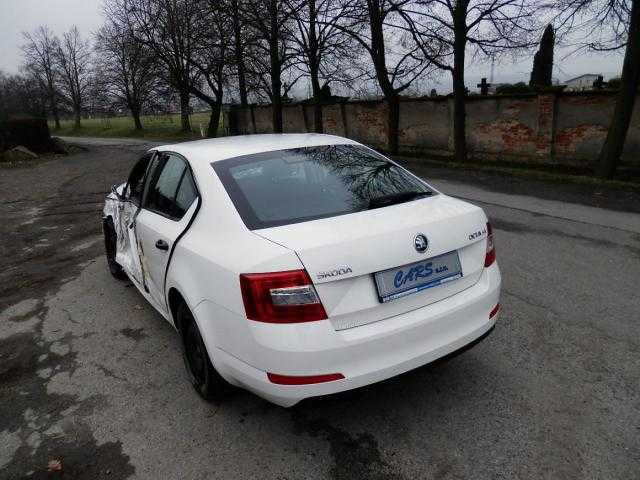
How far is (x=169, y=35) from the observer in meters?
32.2

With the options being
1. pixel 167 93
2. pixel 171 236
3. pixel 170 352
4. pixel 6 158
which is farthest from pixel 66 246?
pixel 167 93

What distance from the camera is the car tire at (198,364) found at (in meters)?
2.93

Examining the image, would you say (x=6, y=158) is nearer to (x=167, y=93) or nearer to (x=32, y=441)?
(x=167, y=93)

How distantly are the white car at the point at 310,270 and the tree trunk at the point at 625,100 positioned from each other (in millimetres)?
9402

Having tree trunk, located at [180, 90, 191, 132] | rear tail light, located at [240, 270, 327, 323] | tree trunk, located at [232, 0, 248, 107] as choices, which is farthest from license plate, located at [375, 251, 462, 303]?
tree trunk, located at [180, 90, 191, 132]

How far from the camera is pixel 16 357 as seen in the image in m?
3.99

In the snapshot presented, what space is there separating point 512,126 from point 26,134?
2256cm

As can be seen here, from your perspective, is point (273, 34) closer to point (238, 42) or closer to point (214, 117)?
point (238, 42)

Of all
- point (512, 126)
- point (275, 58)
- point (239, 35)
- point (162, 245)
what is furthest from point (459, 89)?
point (162, 245)

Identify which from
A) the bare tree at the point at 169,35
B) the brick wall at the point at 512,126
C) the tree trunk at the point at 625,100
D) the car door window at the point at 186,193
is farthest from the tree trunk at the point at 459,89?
the bare tree at the point at 169,35

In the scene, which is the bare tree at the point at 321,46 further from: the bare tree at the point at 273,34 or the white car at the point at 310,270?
the white car at the point at 310,270

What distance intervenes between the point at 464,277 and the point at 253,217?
1.21 meters

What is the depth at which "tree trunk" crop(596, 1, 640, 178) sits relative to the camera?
10.2 metres

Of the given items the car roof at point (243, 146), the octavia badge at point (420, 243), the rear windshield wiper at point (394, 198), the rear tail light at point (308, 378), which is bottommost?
the rear tail light at point (308, 378)
